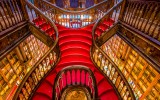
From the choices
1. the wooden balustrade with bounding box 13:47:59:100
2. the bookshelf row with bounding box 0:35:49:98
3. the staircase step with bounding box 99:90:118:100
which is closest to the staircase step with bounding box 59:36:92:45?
the wooden balustrade with bounding box 13:47:59:100

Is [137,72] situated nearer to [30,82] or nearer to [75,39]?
[75,39]

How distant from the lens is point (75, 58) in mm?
5293

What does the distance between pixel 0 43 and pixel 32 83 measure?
3.94 ft

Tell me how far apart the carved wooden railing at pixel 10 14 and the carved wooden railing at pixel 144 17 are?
3.21 meters

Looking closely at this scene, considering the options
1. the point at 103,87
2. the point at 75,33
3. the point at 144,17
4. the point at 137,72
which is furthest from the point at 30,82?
the point at 137,72

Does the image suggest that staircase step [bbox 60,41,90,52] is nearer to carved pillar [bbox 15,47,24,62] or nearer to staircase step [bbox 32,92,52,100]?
carved pillar [bbox 15,47,24,62]

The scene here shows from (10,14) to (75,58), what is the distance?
249cm

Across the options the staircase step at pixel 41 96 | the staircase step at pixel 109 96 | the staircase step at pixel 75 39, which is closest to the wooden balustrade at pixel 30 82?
the staircase step at pixel 41 96

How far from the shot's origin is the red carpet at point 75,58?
4.41 meters

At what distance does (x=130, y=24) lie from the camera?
4320 millimetres

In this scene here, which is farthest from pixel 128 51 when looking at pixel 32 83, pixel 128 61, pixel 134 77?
pixel 32 83

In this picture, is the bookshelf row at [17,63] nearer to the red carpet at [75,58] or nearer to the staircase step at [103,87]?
the red carpet at [75,58]

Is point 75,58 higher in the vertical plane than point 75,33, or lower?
lower

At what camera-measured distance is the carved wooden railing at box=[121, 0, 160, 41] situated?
3283mm
